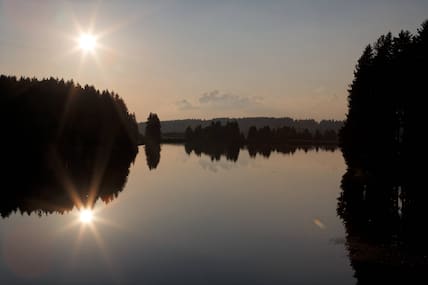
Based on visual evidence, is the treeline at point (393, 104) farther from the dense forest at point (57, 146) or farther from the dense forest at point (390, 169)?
the dense forest at point (57, 146)

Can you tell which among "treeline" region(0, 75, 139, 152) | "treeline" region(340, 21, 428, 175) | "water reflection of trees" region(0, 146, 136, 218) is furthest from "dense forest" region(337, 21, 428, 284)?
"treeline" region(0, 75, 139, 152)

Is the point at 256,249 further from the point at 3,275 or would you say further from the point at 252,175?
the point at 252,175

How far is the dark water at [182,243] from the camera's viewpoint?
1897 centimetres

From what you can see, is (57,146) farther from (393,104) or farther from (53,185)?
(393,104)

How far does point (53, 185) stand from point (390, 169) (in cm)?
3802

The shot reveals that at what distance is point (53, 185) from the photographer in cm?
4725

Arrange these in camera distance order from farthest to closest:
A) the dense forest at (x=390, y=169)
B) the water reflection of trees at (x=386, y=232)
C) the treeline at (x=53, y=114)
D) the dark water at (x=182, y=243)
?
the treeline at (x=53, y=114) → the dense forest at (x=390, y=169) → the water reflection of trees at (x=386, y=232) → the dark water at (x=182, y=243)

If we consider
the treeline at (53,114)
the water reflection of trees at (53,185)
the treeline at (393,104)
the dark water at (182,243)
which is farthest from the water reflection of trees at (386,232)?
the treeline at (53,114)

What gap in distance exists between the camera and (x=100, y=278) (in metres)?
18.4

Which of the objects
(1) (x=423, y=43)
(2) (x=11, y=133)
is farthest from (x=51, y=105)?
(1) (x=423, y=43)

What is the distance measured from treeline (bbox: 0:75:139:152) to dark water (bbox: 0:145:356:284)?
68.3m

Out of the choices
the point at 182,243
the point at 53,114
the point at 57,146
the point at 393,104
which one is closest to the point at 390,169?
the point at 393,104

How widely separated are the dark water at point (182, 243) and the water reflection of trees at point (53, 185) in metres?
2.42

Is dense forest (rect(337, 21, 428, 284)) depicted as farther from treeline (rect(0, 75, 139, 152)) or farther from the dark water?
treeline (rect(0, 75, 139, 152))
